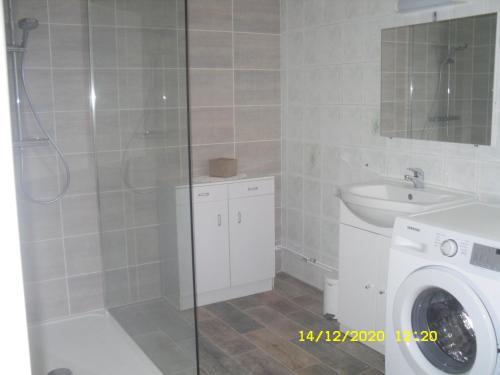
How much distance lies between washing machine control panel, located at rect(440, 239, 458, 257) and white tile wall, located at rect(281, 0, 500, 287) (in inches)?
25.7

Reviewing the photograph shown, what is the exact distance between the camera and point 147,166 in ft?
8.57

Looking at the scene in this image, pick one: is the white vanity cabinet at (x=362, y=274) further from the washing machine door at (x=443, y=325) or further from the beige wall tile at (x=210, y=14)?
the beige wall tile at (x=210, y=14)

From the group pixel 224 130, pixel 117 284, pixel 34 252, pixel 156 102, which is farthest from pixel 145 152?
pixel 224 130

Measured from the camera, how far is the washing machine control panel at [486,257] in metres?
2.04

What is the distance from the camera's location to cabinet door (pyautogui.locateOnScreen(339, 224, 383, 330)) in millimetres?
2979

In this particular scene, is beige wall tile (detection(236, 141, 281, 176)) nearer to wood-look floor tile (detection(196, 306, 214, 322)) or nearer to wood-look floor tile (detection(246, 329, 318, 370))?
wood-look floor tile (detection(196, 306, 214, 322))

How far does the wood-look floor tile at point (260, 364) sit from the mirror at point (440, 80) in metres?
1.51

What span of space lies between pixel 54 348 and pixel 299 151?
220 cm

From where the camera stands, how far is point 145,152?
2609 millimetres

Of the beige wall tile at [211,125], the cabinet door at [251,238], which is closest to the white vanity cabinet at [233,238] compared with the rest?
the cabinet door at [251,238]

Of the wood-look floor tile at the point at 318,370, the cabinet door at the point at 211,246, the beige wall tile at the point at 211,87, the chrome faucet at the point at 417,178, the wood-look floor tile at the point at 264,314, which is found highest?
the beige wall tile at the point at 211,87

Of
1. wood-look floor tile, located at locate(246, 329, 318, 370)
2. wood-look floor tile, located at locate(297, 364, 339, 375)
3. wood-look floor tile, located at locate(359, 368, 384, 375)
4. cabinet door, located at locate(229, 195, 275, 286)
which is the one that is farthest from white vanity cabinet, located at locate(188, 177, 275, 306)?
wood-look floor tile, located at locate(359, 368, 384, 375)

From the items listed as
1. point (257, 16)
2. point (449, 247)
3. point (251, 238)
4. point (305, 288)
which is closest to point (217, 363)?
point (251, 238)

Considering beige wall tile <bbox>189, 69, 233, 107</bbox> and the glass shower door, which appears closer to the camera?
the glass shower door
